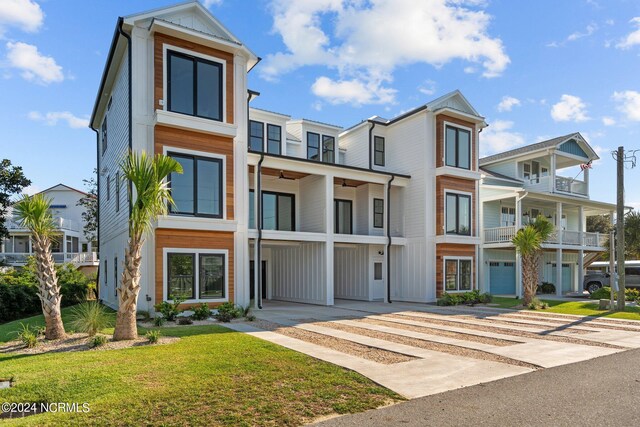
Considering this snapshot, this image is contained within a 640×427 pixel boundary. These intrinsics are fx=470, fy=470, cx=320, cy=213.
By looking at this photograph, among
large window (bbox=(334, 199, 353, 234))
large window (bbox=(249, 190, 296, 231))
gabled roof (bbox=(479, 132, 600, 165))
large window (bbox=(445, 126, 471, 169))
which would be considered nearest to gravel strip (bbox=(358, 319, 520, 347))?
large window (bbox=(249, 190, 296, 231))

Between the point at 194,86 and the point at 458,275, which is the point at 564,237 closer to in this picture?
the point at 458,275

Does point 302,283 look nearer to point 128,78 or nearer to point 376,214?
point 376,214

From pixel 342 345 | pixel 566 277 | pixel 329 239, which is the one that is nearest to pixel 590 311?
pixel 329 239

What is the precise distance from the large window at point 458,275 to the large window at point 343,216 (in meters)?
5.25

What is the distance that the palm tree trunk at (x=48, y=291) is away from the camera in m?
9.90

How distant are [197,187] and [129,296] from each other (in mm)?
6082

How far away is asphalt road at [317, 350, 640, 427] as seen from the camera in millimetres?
5402

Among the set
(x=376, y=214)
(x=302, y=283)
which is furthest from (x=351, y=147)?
(x=302, y=283)

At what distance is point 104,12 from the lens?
14.7m

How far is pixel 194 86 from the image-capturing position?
1563 centimetres

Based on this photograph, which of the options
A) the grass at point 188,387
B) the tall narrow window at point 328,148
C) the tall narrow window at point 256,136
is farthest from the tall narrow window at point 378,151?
the grass at point 188,387

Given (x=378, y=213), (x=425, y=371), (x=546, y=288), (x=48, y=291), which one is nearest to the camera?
(x=425, y=371)

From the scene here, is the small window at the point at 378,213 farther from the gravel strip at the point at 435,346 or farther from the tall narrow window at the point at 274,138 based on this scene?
the gravel strip at the point at 435,346

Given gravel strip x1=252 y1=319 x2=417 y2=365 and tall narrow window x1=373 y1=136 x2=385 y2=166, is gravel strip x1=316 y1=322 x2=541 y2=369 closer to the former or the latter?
gravel strip x1=252 y1=319 x2=417 y2=365
